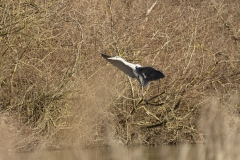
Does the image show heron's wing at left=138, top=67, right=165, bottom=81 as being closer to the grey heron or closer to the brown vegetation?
the grey heron

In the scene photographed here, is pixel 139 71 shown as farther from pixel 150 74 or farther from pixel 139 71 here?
pixel 150 74

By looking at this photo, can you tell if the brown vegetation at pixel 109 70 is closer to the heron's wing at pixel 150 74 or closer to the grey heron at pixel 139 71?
the grey heron at pixel 139 71

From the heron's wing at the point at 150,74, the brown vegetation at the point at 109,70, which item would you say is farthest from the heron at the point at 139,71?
the brown vegetation at the point at 109,70

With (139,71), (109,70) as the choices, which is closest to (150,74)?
(139,71)

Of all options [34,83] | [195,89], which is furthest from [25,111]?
[195,89]

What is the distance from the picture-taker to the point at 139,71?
25.7ft

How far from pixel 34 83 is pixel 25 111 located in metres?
0.47

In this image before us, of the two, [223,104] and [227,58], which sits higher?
[227,58]

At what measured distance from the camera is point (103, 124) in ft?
36.7

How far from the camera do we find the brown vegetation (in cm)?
1052

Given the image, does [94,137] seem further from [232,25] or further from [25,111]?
[232,25]

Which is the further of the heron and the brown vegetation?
the brown vegetation

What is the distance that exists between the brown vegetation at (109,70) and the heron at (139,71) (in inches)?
101

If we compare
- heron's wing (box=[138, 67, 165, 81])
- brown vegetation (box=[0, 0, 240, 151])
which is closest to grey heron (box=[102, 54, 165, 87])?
heron's wing (box=[138, 67, 165, 81])
